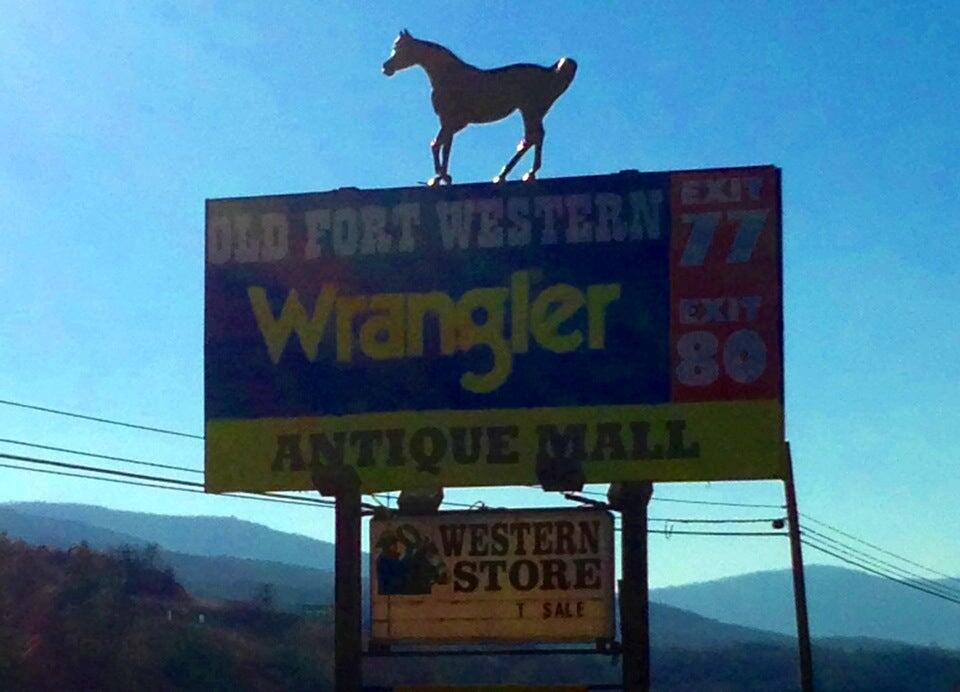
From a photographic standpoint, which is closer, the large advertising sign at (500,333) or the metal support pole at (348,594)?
the large advertising sign at (500,333)

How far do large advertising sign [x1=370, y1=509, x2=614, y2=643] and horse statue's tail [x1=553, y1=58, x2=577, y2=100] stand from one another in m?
3.73

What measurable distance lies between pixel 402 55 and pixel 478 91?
33.0 inches

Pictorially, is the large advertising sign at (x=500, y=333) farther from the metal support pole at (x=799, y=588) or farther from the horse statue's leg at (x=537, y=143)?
the metal support pole at (x=799, y=588)

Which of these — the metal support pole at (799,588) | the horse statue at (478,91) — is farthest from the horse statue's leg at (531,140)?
the metal support pole at (799,588)

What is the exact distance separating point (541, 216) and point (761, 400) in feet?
7.90

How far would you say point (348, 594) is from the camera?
13.8 m

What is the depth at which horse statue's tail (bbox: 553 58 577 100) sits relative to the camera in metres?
14.6

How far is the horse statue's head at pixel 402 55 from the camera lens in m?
15.1

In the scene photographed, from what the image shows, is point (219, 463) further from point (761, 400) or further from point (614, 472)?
point (761, 400)

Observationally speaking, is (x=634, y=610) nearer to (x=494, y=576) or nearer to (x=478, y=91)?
(x=494, y=576)

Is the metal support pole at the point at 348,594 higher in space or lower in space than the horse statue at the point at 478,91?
lower

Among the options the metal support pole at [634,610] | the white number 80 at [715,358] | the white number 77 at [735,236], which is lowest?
the metal support pole at [634,610]

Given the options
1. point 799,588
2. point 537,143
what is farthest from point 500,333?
point 799,588

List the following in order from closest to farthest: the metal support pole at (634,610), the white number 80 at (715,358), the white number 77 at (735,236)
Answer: the metal support pole at (634,610) < the white number 80 at (715,358) < the white number 77 at (735,236)
